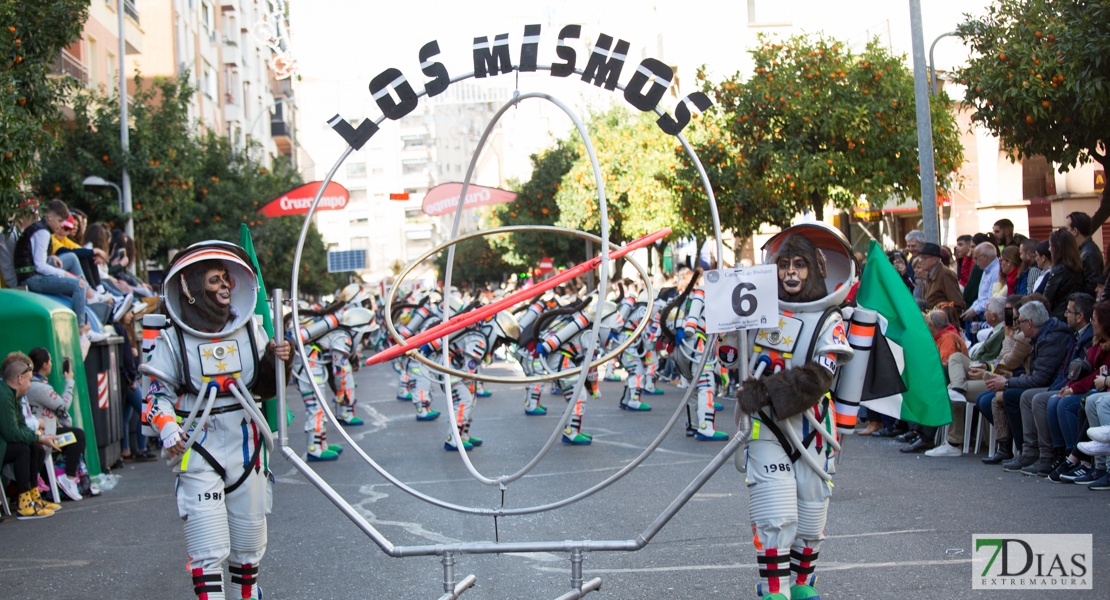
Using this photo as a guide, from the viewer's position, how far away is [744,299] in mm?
4453

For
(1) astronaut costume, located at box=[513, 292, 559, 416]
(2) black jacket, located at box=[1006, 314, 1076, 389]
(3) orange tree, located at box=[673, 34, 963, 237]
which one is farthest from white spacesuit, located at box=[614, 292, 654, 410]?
(2) black jacket, located at box=[1006, 314, 1076, 389]

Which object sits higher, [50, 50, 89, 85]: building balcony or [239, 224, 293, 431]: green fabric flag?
[50, 50, 89, 85]: building balcony

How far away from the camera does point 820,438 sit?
464 centimetres

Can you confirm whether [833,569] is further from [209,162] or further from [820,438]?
[209,162]

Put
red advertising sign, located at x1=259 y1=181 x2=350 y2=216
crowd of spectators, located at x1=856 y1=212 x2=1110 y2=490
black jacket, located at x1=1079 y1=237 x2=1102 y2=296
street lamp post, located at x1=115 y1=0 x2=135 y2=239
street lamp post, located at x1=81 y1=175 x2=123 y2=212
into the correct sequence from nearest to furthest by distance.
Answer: crowd of spectators, located at x1=856 y1=212 x2=1110 y2=490
black jacket, located at x1=1079 y1=237 x2=1102 y2=296
red advertising sign, located at x1=259 y1=181 x2=350 y2=216
street lamp post, located at x1=81 y1=175 x2=123 y2=212
street lamp post, located at x1=115 y1=0 x2=135 y2=239

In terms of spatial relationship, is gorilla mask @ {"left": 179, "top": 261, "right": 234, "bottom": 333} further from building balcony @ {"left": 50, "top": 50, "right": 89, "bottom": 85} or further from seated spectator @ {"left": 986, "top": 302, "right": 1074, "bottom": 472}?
building balcony @ {"left": 50, "top": 50, "right": 89, "bottom": 85}

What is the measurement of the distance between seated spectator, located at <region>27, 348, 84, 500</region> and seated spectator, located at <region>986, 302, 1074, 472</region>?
8.07 m

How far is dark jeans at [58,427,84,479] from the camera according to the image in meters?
8.70

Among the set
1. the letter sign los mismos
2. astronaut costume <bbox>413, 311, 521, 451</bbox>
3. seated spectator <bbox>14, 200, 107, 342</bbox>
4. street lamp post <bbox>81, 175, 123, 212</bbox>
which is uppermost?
street lamp post <bbox>81, 175, 123, 212</bbox>

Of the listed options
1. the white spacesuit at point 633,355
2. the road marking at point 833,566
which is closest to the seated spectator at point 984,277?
the white spacesuit at point 633,355

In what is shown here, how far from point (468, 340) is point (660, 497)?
5.15m

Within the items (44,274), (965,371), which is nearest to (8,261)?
(44,274)

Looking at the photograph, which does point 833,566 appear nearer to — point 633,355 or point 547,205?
point 633,355

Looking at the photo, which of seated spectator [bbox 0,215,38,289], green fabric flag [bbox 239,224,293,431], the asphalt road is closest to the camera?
green fabric flag [bbox 239,224,293,431]
